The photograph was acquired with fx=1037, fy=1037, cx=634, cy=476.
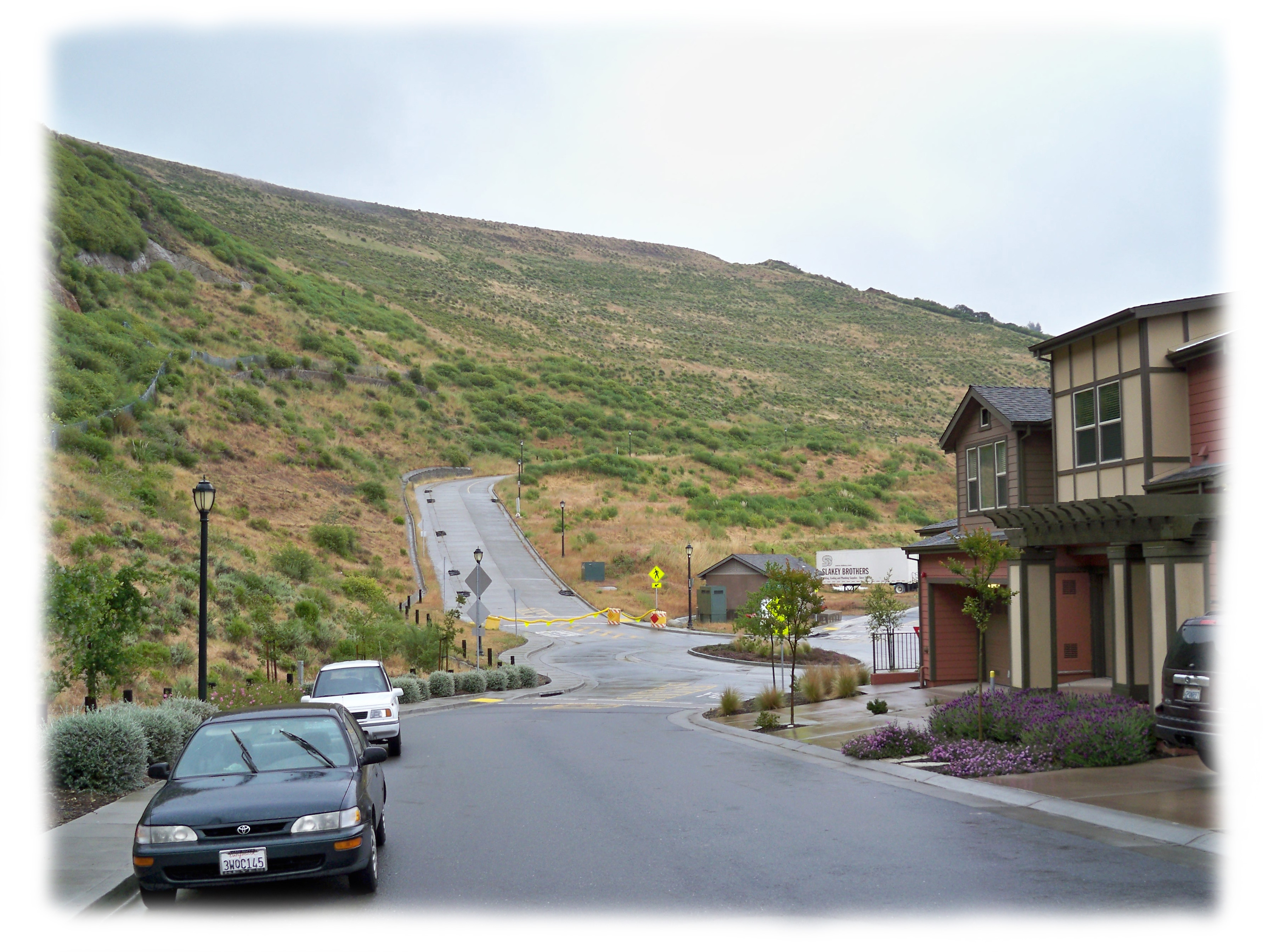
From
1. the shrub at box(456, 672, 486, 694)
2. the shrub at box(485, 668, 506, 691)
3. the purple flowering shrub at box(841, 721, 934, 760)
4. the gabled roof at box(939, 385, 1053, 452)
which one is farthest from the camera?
the shrub at box(485, 668, 506, 691)

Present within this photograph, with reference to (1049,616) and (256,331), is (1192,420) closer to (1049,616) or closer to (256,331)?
(1049,616)

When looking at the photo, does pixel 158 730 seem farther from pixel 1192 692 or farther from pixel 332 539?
pixel 332 539

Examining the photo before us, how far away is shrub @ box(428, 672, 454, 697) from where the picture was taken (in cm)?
2872

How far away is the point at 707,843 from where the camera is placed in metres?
9.50

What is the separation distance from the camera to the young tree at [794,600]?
64.3 ft

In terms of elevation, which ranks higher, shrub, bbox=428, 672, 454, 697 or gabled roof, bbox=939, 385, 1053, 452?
gabled roof, bbox=939, 385, 1053, 452

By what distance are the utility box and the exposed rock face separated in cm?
4047

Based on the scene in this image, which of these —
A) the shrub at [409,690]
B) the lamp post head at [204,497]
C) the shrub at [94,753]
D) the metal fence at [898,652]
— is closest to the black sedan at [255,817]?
the shrub at [94,753]

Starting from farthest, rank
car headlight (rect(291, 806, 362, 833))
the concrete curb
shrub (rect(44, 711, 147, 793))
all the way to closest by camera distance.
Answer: shrub (rect(44, 711, 147, 793)) → the concrete curb → car headlight (rect(291, 806, 362, 833))

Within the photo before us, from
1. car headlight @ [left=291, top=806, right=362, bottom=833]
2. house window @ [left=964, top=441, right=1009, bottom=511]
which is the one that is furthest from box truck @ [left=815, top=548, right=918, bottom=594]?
car headlight @ [left=291, top=806, right=362, bottom=833]

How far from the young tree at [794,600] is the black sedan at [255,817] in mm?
11812

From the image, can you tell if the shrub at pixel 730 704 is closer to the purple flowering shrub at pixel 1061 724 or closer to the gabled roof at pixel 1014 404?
the purple flowering shrub at pixel 1061 724

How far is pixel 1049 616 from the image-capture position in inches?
723

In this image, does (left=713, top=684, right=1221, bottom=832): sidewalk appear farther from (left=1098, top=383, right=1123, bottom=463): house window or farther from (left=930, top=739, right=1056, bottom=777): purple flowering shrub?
(left=1098, top=383, right=1123, bottom=463): house window
